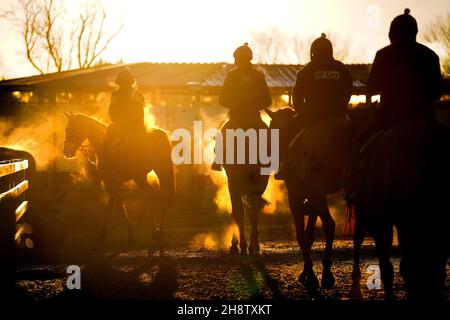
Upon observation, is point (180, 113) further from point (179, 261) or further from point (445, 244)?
point (445, 244)

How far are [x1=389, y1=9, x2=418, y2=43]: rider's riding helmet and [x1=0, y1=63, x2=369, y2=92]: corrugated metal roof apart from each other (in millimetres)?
19956

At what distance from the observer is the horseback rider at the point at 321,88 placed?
754 cm

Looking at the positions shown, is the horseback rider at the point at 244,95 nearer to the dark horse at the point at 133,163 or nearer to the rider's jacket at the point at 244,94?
the rider's jacket at the point at 244,94

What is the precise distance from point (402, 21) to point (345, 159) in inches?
62.0

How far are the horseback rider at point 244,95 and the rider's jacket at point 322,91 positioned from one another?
1.85 metres

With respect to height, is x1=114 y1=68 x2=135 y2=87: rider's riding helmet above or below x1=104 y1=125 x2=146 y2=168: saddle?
above

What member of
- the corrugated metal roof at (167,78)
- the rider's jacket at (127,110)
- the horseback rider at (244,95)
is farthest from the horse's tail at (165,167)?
the corrugated metal roof at (167,78)

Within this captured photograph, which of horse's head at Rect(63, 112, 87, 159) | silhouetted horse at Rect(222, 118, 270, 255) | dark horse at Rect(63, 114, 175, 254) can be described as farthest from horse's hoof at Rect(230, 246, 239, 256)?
horse's head at Rect(63, 112, 87, 159)

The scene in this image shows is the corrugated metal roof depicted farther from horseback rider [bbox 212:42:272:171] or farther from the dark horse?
horseback rider [bbox 212:42:272:171]

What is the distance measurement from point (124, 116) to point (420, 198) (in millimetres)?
7115

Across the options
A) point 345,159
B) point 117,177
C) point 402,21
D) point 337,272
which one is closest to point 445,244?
point 345,159

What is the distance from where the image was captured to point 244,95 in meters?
9.75

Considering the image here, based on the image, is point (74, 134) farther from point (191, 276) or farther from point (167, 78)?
point (167, 78)

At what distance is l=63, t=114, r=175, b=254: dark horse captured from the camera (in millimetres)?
11102
